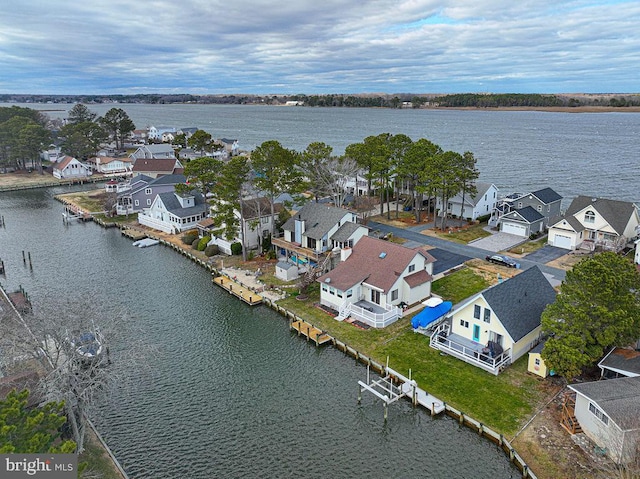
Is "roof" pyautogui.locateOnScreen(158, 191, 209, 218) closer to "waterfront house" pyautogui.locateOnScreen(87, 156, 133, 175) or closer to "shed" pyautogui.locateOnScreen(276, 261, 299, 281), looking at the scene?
"shed" pyautogui.locateOnScreen(276, 261, 299, 281)

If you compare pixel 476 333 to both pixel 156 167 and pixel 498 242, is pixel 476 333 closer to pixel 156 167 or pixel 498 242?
pixel 498 242

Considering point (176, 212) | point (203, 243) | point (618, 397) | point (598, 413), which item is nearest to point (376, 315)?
point (598, 413)

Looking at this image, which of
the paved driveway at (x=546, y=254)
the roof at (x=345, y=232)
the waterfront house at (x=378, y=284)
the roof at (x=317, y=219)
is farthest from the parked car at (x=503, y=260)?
the roof at (x=317, y=219)

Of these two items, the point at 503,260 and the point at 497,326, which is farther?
the point at 503,260

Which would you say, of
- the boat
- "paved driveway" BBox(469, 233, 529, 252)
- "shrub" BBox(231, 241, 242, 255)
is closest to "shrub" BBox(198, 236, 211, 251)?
"shrub" BBox(231, 241, 242, 255)

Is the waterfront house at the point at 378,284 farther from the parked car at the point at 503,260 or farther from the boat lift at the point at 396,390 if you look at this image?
the parked car at the point at 503,260
